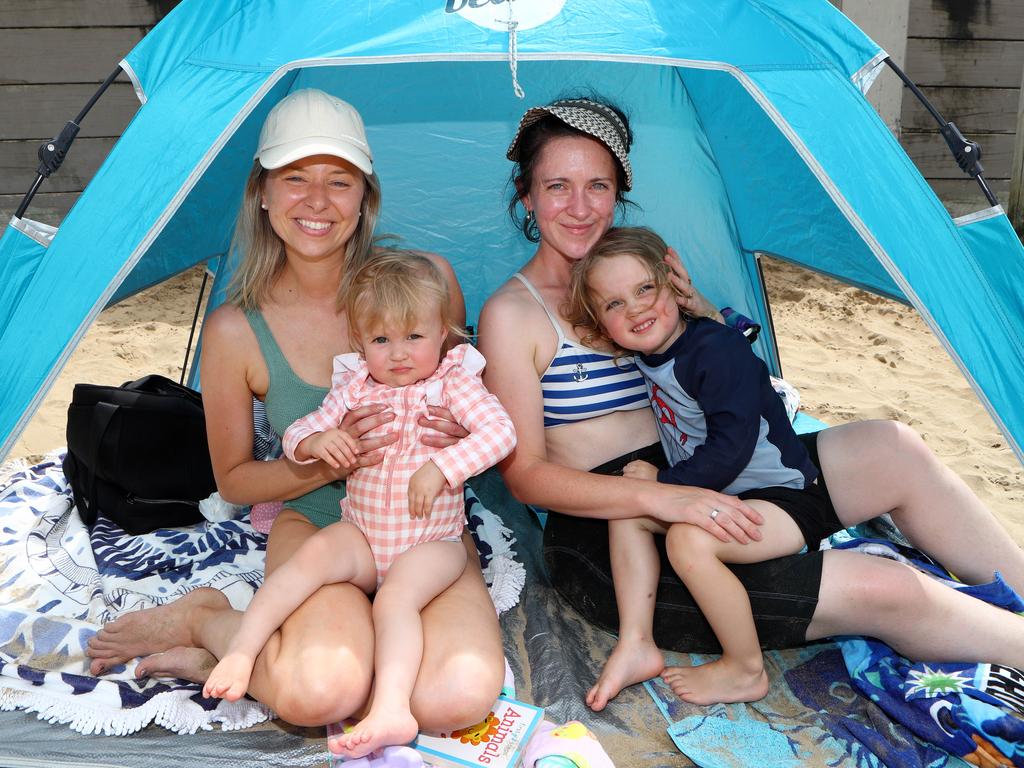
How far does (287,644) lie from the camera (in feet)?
5.50

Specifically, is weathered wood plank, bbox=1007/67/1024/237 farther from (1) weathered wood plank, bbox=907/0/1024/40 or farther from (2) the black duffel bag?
(2) the black duffel bag

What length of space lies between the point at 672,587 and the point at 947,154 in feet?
12.0

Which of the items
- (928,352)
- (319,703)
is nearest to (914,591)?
(319,703)

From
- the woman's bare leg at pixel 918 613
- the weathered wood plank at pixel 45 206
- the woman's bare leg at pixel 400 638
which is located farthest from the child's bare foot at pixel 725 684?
the weathered wood plank at pixel 45 206

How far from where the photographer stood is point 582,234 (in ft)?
6.75

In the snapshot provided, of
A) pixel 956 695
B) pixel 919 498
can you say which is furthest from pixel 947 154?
pixel 956 695

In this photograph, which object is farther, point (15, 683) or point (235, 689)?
point (15, 683)

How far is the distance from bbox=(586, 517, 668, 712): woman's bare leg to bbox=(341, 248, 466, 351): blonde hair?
54cm

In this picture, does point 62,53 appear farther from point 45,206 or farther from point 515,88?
point 515,88

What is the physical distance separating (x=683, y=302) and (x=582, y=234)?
263 millimetres

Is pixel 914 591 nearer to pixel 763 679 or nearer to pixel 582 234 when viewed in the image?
pixel 763 679

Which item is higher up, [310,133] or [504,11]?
[504,11]

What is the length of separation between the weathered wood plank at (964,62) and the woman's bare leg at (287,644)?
397 cm

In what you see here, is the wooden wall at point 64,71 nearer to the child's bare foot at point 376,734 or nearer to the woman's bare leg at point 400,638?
the woman's bare leg at point 400,638
